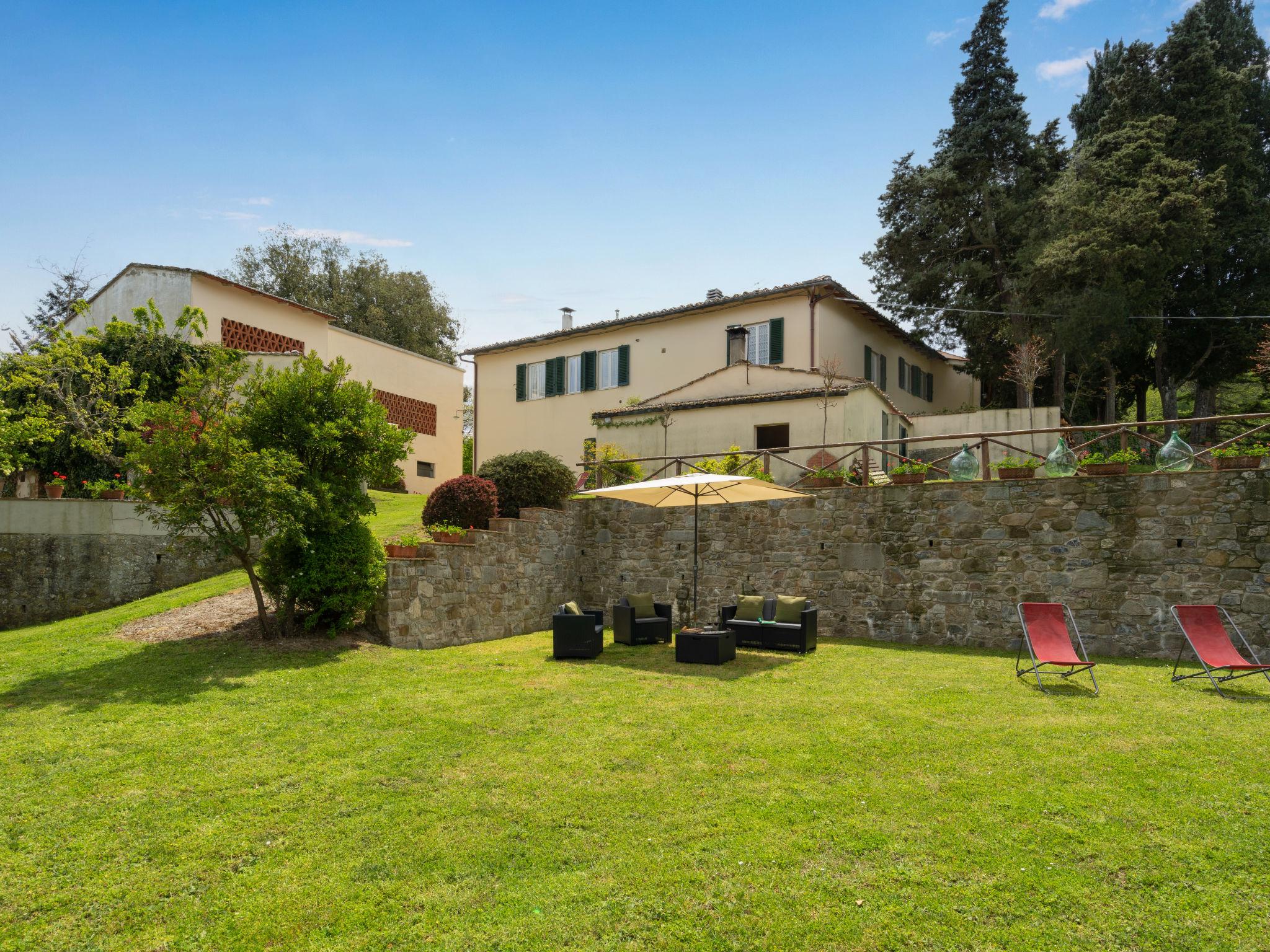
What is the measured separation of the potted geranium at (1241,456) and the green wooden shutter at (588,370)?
1626 cm

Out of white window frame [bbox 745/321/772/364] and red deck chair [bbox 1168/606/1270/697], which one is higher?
white window frame [bbox 745/321/772/364]

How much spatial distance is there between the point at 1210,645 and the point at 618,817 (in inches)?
301

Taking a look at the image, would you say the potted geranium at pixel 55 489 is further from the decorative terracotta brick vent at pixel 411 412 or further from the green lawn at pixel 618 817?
the decorative terracotta brick vent at pixel 411 412

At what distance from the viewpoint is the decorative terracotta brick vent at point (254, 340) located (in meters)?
20.2

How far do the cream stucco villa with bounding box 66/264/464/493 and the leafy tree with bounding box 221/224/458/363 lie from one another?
28.2ft

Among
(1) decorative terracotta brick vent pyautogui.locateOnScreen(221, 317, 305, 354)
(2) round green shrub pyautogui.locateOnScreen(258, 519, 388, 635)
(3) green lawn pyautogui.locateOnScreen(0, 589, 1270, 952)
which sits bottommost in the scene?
(3) green lawn pyautogui.locateOnScreen(0, 589, 1270, 952)

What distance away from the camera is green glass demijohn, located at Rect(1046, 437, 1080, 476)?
1051cm

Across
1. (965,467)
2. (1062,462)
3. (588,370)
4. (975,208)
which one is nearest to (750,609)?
(965,467)

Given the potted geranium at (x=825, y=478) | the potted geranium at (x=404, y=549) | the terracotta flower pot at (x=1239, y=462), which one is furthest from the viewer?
the potted geranium at (x=825, y=478)

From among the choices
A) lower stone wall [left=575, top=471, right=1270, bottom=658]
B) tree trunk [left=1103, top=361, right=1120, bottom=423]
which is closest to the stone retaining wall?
lower stone wall [left=575, top=471, right=1270, bottom=658]

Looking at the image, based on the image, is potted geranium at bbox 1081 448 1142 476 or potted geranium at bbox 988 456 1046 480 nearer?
potted geranium at bbox 1081 448 1142 476

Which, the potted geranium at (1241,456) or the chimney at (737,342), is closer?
the potted geranium at (1241,456)

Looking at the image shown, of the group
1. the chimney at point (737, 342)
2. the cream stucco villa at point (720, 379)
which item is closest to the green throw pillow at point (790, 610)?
the cream stucco villa at point (720, 379)

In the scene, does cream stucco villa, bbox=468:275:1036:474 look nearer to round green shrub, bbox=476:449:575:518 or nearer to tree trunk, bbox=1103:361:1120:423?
tree trunk, bbox=1103:361:1120:423
